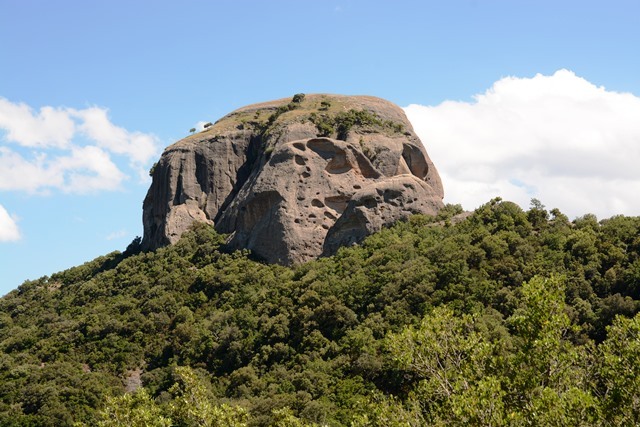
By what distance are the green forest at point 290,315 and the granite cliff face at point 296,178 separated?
227 centimetres

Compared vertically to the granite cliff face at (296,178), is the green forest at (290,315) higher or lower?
lower

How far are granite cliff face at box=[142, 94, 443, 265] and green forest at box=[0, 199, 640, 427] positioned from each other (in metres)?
2.27

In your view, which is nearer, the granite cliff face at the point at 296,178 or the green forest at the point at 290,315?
the green forest at the point at 290,315

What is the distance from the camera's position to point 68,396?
55.5 m

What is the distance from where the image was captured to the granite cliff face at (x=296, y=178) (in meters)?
70.2

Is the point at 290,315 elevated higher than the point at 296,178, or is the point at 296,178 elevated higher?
the point at 296,178

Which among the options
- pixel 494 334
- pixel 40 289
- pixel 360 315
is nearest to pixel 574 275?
pixel 494 334

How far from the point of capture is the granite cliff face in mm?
70250

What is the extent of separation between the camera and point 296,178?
7212 cm

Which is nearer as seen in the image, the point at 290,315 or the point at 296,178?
the point at 290,315

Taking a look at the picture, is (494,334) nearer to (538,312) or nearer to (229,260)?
(538,312)

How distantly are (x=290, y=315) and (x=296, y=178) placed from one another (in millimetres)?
16685

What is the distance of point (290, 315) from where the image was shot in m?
59.4

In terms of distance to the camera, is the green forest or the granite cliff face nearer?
the green forest
